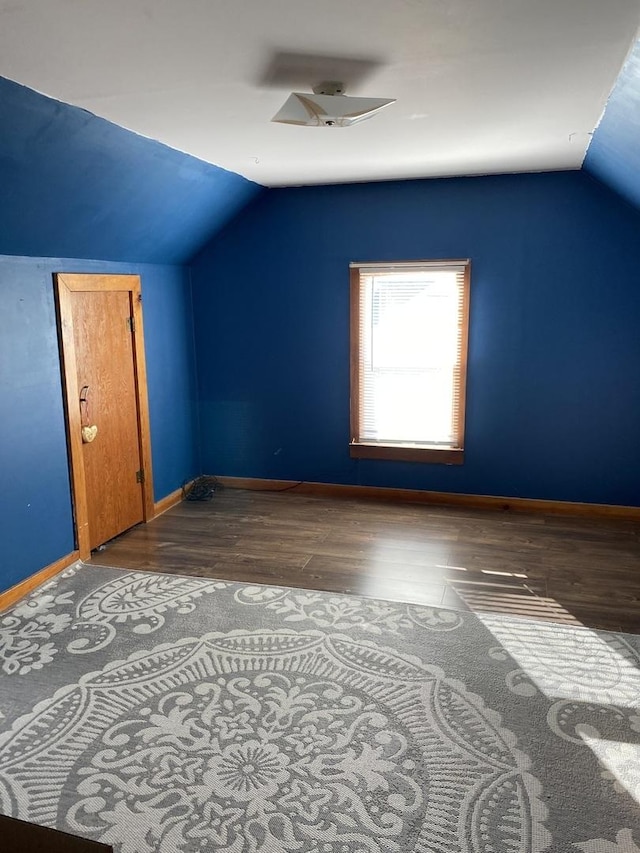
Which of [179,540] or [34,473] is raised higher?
[34,473]

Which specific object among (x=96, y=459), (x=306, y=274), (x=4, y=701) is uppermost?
(x=306, y=274)

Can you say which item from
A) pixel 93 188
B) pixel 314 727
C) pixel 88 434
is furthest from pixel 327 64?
pixel 88 434

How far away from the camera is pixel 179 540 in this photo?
4.43 m

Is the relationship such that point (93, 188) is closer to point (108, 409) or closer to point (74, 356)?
point (74, 356)

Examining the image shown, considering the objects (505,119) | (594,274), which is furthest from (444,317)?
(505,119)

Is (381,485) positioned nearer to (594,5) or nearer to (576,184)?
(576,184)

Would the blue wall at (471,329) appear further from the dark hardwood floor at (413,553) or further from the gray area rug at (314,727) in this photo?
the gray area rug at (314,727)

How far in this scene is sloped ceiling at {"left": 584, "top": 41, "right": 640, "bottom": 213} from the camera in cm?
252

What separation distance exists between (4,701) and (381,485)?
3.14 meters

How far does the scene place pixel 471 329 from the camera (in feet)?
15.7

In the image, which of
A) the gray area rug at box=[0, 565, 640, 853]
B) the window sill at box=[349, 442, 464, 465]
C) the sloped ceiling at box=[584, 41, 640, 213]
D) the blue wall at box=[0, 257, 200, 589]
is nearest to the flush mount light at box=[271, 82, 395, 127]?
the sloped ceiling at box=[584, 41, 640, 213]

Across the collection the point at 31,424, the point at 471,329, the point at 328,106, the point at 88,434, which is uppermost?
the point at 328,106

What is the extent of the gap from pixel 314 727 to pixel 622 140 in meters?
2.98

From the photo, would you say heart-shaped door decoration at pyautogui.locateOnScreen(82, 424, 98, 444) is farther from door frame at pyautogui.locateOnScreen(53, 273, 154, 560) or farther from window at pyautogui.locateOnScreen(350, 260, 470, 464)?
window at pyautogui.locateOnScreen(350, 260, 470, 464)
